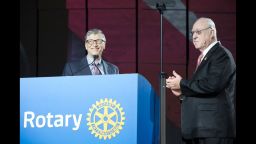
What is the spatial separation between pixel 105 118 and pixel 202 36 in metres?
1.32

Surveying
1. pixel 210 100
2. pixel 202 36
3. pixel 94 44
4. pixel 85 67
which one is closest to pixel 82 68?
Answer: pixel 85 67

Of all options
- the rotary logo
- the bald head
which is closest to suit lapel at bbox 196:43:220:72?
the bald head

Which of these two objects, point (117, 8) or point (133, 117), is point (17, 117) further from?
point (117, 8)

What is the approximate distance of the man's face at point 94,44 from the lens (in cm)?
480

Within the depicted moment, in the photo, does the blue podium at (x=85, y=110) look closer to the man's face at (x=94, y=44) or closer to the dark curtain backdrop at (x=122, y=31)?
the man's face at (x=94, y=44)

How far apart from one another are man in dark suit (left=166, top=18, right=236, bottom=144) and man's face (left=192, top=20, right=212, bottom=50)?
0.46ft

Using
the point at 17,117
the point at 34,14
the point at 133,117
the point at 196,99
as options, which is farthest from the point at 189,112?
the point at 34,14

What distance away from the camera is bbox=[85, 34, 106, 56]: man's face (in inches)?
189

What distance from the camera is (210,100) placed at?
4.13 m

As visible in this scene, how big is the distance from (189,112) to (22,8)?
1.91m

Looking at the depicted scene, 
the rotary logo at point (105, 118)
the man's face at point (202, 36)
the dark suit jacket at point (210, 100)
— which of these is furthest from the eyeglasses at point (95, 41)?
the rotary logo at point (105, 118)

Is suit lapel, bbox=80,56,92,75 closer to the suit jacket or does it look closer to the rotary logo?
the suit jacket

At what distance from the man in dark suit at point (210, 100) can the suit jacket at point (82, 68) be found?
2.67ft

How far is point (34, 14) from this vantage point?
529 cm
